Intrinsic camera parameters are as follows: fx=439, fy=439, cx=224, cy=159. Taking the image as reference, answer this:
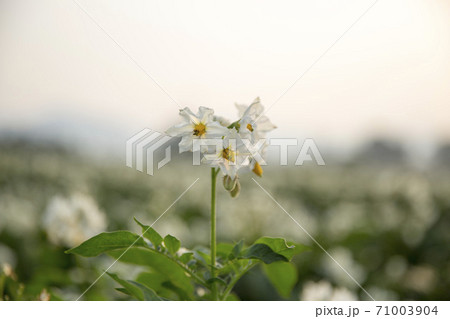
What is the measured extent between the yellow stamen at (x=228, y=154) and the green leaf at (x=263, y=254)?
0.25 metres

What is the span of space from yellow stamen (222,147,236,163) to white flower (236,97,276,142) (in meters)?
0.05

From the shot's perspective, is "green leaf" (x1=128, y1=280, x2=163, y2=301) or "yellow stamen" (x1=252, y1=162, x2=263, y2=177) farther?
"yellow stamen" (x1=252, y1=162, x2=263, y2=177)

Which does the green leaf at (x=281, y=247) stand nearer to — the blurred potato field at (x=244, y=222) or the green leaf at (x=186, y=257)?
the green leaf at (x=186, y=257)

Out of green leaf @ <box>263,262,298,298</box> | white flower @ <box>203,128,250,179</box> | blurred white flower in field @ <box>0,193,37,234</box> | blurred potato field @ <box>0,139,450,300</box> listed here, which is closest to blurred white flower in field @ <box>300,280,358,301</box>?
blurred potato field @ <box>0,139,450,300</box>

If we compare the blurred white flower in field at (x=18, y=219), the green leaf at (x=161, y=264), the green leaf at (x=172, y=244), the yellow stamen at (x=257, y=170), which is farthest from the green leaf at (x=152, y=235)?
the blurred white flower in field at (x=18, y=219)

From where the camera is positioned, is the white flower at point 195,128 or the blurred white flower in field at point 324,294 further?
the blurred white flower in field at point 324,294

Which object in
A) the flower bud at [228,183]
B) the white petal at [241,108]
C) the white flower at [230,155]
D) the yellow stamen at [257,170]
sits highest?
the white petal at [241,108]

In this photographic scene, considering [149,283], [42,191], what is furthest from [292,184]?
[149,283]

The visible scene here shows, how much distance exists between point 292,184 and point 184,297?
4.61 metres

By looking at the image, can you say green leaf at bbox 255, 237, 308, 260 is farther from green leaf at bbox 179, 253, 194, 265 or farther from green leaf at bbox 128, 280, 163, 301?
green leaf at bbox 128, 280, 163, 301

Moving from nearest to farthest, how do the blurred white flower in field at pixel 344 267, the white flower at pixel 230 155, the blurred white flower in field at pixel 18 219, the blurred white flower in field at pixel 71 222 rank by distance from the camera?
the white flower at pixel 230 155, the blurred white flower in field at pixel 71 222, the blurred white flower in field at pixel 344 267, the blurred white flower in field at pixel 18 219

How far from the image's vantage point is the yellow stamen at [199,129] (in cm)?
119

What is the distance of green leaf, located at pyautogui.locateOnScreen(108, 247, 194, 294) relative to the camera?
1210 millimetres

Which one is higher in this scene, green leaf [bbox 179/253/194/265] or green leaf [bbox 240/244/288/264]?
green leaf [bbox 240/244/288/264]
